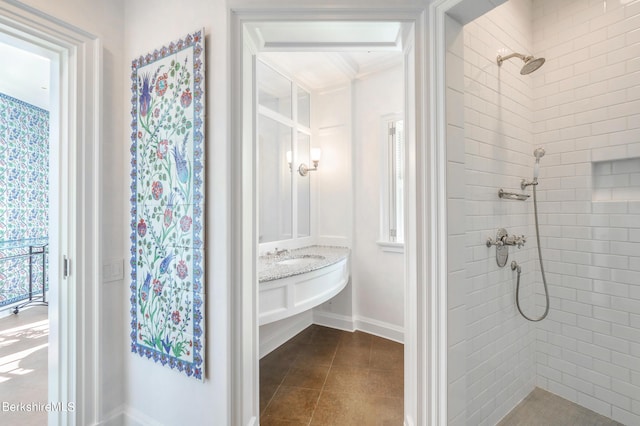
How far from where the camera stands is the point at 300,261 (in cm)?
248

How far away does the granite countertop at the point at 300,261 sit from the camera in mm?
1837

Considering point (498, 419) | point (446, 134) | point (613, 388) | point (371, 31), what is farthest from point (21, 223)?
point (613, 388)

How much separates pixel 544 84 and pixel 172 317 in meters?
2.81

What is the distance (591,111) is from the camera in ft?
5.69

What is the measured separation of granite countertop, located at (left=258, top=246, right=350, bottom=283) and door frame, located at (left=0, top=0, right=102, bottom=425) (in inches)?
36.6

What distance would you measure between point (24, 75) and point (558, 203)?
214 inches

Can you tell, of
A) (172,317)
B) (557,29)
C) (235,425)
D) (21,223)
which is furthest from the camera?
(21,223)

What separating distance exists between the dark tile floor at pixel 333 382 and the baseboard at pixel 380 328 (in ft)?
0.21

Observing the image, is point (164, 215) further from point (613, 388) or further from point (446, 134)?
point (613, 388)

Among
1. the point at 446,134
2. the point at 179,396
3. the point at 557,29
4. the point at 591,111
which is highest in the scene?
the point at 557,29

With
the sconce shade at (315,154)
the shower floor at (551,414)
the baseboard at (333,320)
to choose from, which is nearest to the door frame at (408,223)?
the shower floor at (551,414)

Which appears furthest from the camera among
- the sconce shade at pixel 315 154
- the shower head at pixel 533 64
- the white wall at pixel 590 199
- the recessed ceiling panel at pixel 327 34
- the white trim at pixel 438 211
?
the sconce shade at pixel 315 154

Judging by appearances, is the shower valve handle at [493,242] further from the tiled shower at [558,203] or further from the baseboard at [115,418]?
the baseboard at [115,418]

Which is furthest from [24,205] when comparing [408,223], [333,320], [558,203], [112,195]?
[558,203]
